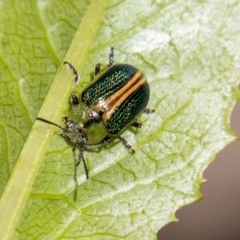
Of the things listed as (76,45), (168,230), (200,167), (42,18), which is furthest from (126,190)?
(168,230)

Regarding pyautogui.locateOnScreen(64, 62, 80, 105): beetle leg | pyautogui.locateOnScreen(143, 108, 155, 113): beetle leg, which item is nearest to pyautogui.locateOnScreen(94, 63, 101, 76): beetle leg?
pyautogui.locateOnScreen(64, 62, 80, 105): beetle leg

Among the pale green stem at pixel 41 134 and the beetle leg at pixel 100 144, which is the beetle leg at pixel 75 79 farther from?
the beetle leg at pixel 100 144

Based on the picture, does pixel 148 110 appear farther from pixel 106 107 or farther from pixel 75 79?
pixel 75 79

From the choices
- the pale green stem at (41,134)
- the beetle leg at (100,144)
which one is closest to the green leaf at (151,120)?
the pale green stem at (41,134)

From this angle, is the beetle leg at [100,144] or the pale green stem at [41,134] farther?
the beetle leg at [100,144]

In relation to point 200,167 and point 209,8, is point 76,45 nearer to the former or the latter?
point 209,8

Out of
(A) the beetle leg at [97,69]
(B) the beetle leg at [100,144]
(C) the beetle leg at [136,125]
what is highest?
(A) the beetle leg at [97,69]

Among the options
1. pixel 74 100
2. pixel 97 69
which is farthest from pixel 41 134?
pixel 97 69
